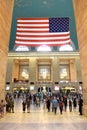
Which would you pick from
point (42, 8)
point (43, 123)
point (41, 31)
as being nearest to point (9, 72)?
point (42, 8)

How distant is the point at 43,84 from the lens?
37.7 meters

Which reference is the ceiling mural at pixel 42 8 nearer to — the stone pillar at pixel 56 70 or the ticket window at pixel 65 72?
the stone pillar at pixel 56 70

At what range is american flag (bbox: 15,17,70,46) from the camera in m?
16.9

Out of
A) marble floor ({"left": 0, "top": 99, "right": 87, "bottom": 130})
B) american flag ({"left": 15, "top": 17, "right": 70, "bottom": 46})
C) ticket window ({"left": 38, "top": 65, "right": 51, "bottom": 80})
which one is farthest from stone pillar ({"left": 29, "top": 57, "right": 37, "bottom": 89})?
marble floor ({"left": 0, "top": 99, "right": 87, "bottom": 130})

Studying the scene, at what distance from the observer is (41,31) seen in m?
17.9

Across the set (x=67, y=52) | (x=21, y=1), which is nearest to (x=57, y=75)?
(x=67, y=52)

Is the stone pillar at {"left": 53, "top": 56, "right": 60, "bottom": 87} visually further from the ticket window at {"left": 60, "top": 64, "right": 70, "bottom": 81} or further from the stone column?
the ticket window at {"left": 60, "top": 64, "right": 70, "bottom": 81}

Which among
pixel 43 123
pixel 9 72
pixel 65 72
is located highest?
pixel 65 72

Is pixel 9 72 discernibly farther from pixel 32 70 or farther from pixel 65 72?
pixel 65 72

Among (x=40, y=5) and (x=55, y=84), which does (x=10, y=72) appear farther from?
(x=40, y=5)

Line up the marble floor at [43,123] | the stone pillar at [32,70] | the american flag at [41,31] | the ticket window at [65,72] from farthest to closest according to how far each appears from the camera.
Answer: the ticket window at [65,72]
the stone pillar at [32,70]
the american flag at [41,31]
the marble floor at [43,123]

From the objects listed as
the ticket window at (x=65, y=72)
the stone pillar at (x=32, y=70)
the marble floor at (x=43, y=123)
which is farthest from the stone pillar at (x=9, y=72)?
the marble floor at (x=43, y=123)

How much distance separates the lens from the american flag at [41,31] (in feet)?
55.4

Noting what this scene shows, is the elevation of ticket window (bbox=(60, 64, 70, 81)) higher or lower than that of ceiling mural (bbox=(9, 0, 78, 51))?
lower
